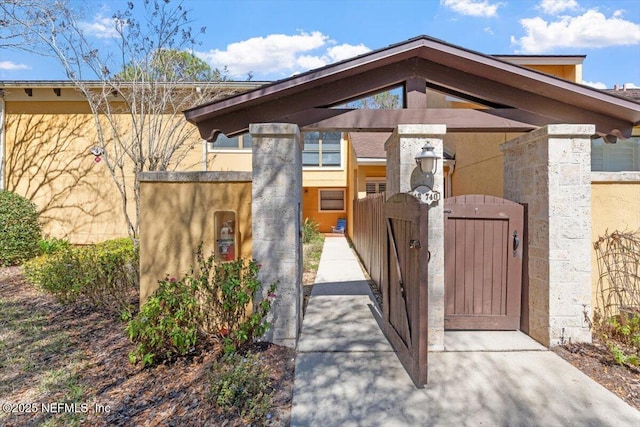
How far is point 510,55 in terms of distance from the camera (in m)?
9.07

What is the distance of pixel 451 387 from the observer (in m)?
3.16

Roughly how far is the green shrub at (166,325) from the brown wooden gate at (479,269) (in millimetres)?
3371

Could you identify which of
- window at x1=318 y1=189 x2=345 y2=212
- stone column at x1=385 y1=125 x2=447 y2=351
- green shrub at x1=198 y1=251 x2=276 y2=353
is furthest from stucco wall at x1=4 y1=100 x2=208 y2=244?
stone column at x1=385 y1=125 x2=447 y2=351

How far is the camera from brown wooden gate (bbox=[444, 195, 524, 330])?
14.5 feet

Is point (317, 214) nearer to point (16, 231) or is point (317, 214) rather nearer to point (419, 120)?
point (16, 231)

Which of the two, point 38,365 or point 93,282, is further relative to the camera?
point 93,282

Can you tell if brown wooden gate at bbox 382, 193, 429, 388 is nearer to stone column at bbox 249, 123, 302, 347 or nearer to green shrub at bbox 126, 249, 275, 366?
stone column at bbox 249, 123, 302, 347

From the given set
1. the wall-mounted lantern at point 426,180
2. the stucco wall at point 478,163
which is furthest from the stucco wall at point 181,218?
the stucco wall at point 478,163

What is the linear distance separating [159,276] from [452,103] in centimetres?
936

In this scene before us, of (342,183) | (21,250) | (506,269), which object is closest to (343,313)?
(506,269)

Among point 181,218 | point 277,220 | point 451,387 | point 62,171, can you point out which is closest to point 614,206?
point 451,387

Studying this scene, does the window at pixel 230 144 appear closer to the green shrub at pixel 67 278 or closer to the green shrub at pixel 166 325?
the green shrub at pixel 67 278

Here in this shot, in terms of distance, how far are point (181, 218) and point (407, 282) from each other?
2976mm

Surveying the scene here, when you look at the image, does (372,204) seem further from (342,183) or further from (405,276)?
(342,183)
